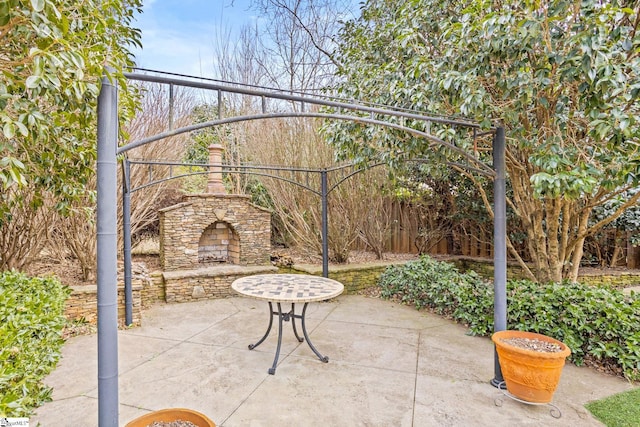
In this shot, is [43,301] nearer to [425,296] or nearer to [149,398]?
[149,398]

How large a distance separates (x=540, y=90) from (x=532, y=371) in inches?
84.9

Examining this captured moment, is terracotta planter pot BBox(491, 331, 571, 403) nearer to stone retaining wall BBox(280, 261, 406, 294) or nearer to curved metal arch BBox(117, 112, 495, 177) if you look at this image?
curved metal arch BBox(117, 112, 495, 177)

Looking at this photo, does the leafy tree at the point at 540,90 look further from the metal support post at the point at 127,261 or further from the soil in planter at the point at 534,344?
the metal support post at the point at 127,261

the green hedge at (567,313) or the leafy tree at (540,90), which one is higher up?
the leafy tree at (540,90)

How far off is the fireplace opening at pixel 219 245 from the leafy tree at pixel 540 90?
386 cm

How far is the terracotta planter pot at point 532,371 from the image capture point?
237 cm

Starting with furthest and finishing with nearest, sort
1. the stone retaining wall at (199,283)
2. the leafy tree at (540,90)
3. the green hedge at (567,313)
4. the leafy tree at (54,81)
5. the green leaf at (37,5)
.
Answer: the stone retaining wall at (199,283)
the green hedge at (567,313)
the leafy tree at (540,90)
the leafy tree at (54,81)
the green leaf at (37,5)

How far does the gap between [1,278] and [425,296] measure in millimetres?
5047

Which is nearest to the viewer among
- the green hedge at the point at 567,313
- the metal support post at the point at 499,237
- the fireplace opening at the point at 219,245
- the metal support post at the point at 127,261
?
the metal support post at the point at 499,237

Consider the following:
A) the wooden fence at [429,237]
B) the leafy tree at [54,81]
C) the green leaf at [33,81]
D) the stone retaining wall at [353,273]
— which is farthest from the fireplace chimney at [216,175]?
the green leaf at [33,81]

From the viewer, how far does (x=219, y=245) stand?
7.16 meters

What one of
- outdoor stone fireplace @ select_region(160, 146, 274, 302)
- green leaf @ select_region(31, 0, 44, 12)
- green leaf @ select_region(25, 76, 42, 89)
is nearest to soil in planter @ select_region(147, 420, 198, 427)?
green leaf @ select_region(25, 76, 42, 89)

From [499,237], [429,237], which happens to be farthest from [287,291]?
[429,237]

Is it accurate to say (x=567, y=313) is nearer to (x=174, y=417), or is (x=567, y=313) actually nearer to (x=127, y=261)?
(x=174, y=417)
